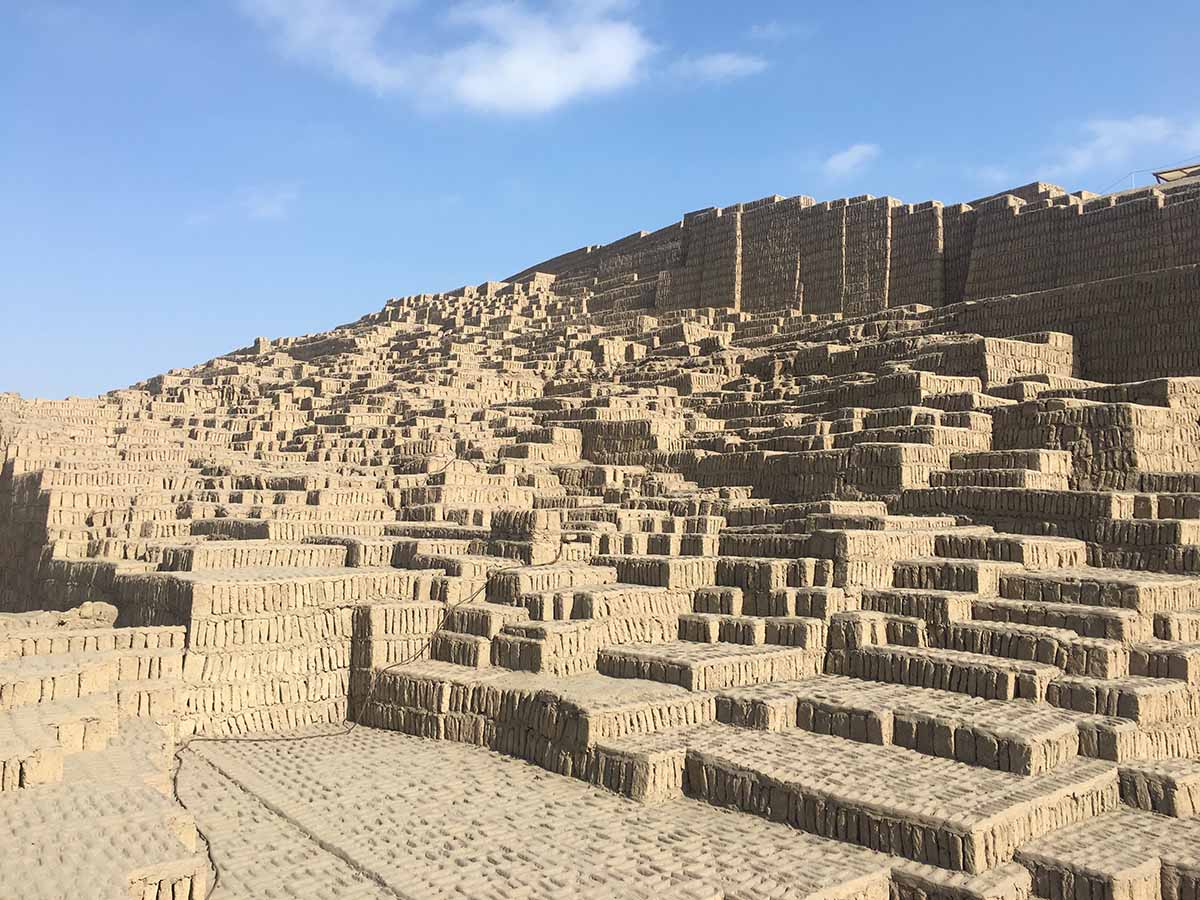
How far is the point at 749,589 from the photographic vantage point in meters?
15.0

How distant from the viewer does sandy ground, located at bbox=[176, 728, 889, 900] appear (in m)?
8.12

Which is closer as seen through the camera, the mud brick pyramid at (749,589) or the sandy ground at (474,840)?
the sandy ground at (474,840)

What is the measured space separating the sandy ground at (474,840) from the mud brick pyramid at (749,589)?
265mm

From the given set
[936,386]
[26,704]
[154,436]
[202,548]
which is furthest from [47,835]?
[154,436]

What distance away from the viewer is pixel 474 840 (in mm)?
9188

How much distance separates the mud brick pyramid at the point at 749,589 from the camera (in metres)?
9.03

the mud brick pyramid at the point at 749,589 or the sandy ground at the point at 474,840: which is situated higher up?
the mud brick pyramid at the point at 749,589

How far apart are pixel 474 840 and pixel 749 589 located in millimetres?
6704

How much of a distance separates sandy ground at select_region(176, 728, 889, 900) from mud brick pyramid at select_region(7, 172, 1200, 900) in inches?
10.4

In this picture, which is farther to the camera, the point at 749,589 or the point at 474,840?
the point at 749,589

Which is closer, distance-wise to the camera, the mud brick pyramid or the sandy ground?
the sandy ground

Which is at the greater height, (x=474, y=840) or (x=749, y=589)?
(x=749, y=589)

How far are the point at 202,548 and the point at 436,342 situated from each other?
1348 inches

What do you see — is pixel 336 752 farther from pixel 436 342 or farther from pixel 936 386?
pixel 436 342
